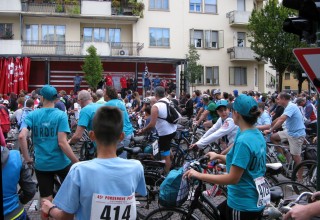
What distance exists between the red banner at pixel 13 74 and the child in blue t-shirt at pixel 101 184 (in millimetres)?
27812

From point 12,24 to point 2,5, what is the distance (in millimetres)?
1734

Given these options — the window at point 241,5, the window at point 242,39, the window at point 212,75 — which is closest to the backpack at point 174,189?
the window at point 212,75

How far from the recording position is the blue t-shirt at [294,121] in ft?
27.3

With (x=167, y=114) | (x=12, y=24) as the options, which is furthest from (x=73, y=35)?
(x=167, y=114)

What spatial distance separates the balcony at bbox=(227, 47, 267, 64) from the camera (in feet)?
116

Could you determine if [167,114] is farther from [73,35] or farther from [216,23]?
[216,23]

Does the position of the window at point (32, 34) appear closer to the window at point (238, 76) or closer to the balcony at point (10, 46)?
the balcony at point (10, 46)

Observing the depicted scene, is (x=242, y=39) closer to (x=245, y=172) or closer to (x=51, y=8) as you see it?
(x=51, y=8)

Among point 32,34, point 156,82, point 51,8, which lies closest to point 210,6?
point 156,82

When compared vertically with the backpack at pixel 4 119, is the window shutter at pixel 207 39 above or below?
above

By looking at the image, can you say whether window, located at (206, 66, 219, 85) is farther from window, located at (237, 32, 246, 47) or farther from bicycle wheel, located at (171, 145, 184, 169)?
bicycle wheel, located at (171, 145, 184, 169)

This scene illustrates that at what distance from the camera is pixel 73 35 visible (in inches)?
1299

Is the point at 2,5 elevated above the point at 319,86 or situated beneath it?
elevated above

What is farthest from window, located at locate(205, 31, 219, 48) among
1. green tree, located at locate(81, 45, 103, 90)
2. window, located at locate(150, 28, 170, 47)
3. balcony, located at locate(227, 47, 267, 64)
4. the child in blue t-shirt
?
the child in blue t-shirt
